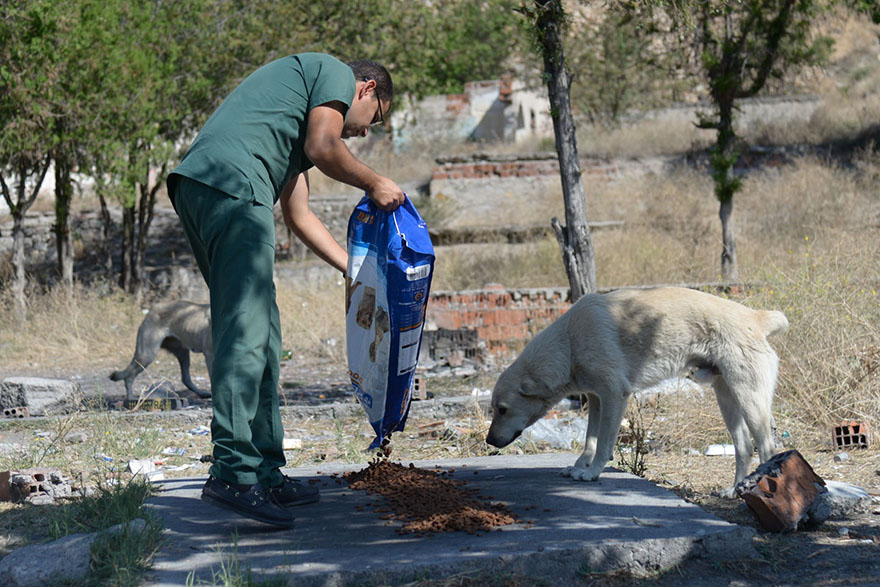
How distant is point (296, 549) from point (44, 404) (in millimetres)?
5179

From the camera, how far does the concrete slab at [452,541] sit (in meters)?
3.22

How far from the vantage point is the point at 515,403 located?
473 centimetres

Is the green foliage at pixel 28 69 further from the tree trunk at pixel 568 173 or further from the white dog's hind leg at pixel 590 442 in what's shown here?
the white dog's hind leg at pixel 590 442

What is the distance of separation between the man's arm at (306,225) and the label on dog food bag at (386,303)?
107mm

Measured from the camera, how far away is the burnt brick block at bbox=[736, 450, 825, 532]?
13.0ft

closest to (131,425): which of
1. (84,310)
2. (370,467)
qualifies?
(370,467)

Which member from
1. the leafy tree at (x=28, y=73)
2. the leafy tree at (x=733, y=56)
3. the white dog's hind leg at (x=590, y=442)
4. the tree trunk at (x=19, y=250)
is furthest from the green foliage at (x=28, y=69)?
the white dog's hind leg at (x=590, y=442)

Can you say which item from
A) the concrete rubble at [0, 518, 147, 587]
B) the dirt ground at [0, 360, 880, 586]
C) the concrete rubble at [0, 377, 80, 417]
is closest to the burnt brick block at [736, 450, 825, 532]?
the dirt ground at [0, 360, 880, 586]

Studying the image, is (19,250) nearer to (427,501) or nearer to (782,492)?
(427,501)

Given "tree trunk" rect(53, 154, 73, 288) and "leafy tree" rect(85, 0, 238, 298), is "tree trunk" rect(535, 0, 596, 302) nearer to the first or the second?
"leafy tree" rect(85, 0, 238, 298)

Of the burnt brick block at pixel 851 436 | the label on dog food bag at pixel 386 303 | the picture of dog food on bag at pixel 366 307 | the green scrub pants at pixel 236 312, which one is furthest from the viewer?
the burnt brick block at pixel 851 436

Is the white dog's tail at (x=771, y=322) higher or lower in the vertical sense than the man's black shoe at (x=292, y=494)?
higher

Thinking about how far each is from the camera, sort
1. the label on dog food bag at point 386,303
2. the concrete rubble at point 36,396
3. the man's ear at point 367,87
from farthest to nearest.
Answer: the concrete rubble at point 36,396 < the label on dog food bag at point 386,303 < the man's ear at point 367,87

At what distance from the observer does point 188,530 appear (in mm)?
3672
